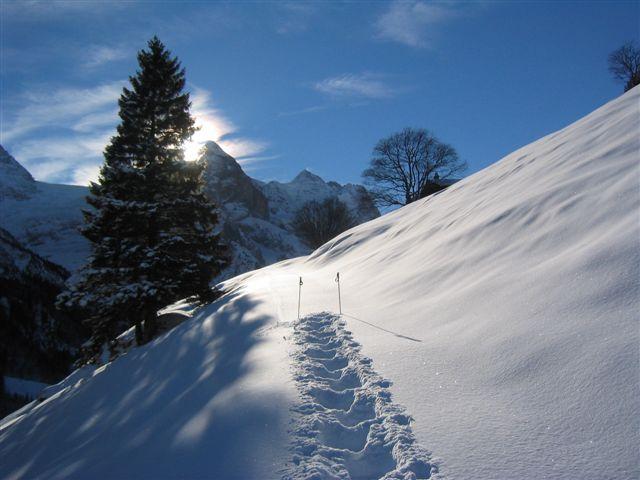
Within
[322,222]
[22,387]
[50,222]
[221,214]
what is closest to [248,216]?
[50,222]

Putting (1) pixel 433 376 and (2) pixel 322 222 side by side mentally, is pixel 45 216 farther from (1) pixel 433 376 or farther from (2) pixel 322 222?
(1) pixel 433 376

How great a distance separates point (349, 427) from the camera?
314 cm

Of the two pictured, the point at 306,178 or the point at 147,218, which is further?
the point at 306,178

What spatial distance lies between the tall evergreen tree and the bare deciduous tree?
62.8 ft

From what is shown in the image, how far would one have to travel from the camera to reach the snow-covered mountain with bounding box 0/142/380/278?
1313 inches

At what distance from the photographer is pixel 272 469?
104 inches

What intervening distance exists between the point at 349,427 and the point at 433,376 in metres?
0.91

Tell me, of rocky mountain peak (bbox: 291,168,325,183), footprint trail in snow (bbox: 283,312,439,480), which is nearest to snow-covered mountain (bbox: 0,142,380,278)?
footprint trail in snow (bbox: 283,312,439,480)

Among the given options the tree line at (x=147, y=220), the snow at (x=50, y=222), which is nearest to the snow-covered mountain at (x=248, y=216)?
the snow at (x=50, y=222)

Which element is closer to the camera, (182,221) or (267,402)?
(267,402)

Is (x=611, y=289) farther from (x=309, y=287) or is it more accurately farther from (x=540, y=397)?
(x=309, y=287)

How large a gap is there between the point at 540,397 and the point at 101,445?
4.39m

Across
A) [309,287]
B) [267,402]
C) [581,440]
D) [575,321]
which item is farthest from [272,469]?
[309,287]

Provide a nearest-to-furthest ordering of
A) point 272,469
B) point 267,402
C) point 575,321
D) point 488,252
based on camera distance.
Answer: point 272,469, point 575,321, point 267,402, point 488,252
